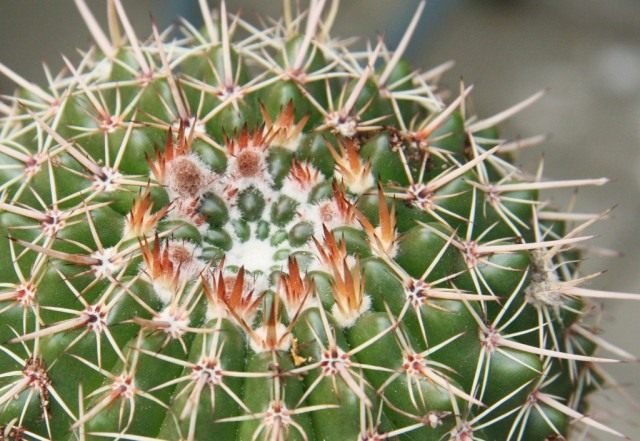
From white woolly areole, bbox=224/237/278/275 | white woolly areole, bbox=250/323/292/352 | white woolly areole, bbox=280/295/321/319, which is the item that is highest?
white woolly areole, bbox=224/237/278/275

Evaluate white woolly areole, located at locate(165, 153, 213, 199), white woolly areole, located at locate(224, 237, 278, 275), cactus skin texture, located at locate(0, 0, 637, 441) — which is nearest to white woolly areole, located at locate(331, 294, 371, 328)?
cactus skin texture, located at locate(0, 0, 637, 441)

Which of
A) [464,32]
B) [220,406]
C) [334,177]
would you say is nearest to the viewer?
[220,406]

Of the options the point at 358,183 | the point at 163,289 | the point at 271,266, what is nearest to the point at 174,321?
the point at 163,289

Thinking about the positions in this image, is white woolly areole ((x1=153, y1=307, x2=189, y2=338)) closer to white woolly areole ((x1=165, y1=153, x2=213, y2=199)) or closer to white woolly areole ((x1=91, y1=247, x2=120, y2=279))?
white woolly areole ((x1=91, y1=247, x2=120, y2=279))

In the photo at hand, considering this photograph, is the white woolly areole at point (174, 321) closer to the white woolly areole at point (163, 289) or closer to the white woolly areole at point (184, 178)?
the white woolly areole at point (163, 289)

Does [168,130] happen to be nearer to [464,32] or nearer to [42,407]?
[42,407]

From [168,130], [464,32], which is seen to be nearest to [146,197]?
[168,130]

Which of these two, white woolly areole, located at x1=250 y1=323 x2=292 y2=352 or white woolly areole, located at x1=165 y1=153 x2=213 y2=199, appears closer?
white woolly areole, located at x1=250 y1=323 x2=292 y2=352
